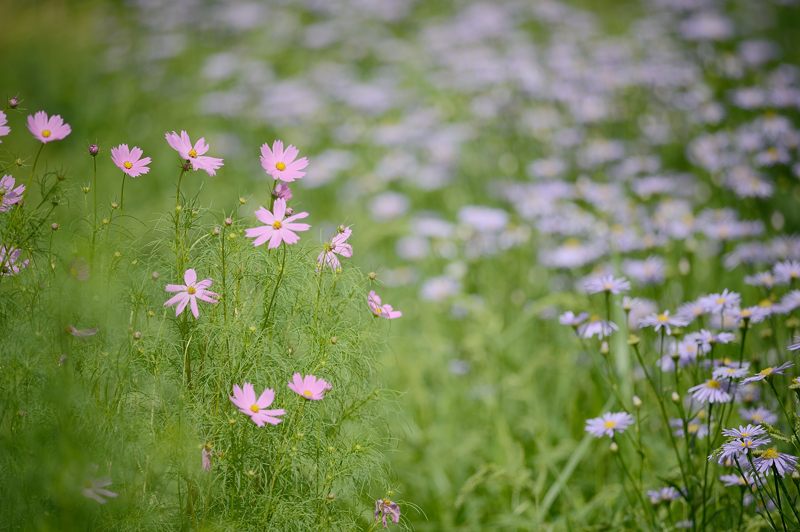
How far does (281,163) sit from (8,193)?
43 centimetres

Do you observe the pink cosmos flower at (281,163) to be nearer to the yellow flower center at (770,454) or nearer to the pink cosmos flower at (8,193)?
the pink cosmos flower at (8,193)

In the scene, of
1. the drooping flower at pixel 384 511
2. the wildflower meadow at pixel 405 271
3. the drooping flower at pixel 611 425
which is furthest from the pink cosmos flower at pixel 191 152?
the drooping flower at pixel 611 425

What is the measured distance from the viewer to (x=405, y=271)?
2924 mm

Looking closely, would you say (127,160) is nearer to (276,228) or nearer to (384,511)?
(276,228)

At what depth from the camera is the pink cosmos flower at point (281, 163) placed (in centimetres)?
113

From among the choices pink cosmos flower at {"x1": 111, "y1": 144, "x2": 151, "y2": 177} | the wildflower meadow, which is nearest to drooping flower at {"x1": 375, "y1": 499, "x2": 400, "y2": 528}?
the wildflower meadow

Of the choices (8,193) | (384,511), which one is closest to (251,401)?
(384,511)

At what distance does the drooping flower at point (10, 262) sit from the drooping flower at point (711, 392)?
47.2 inches

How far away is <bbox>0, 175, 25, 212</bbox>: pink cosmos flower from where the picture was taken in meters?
1.10

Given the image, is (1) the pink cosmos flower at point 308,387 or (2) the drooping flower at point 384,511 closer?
(1) the pink cosmos flower at point 308,387

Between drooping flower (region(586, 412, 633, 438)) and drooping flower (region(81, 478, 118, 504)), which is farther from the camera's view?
drooping flower (region(586, 412, 633, 438))

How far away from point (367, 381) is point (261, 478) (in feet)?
0.83

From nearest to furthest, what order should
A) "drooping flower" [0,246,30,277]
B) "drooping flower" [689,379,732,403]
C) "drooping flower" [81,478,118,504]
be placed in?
"drooping flower" [81,478,118,504] < "drooping flower" [0,246,30,277] < "drooping flower" [689,379,732,403]

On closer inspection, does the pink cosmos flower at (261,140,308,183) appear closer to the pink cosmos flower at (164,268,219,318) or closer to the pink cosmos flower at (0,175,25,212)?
the pink cosmos flower at (164,268,219,318)
